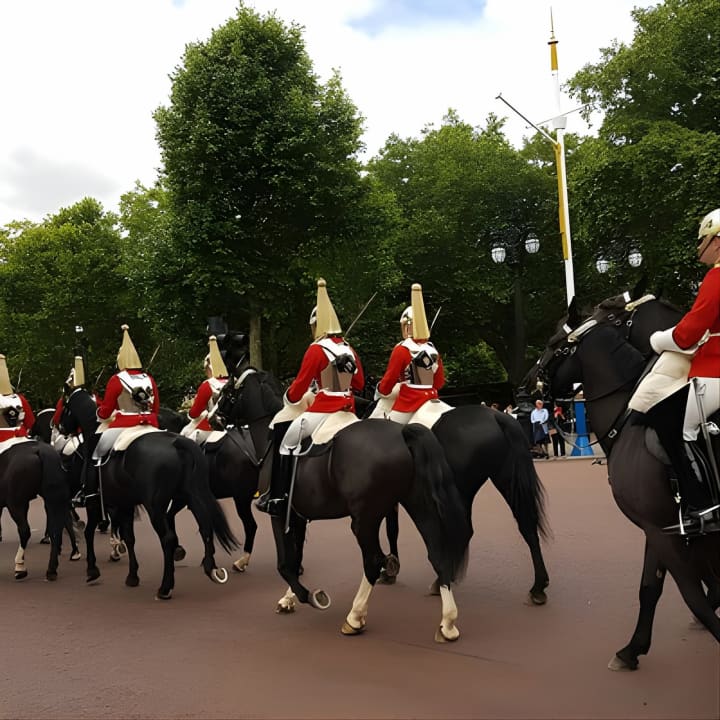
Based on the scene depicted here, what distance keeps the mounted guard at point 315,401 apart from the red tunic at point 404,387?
2.42 feet

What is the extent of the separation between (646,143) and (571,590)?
865 inches

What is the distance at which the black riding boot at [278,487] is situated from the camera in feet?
23.1

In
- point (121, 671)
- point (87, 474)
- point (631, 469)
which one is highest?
point (631, 469)

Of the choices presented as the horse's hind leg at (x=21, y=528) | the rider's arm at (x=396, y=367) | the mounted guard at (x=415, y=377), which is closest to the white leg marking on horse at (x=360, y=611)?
the mounted guard at (x=415, y=377)

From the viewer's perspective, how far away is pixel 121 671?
5758mm

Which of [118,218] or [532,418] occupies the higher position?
[118,218]

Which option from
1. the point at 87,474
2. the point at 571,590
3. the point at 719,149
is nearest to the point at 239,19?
the point at 719,149

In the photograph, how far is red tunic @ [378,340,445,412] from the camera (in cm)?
794

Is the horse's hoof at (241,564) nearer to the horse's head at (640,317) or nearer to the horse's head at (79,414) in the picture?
the horse's head at (79,414)

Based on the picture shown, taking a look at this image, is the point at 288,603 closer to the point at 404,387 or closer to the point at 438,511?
the point at 438,511

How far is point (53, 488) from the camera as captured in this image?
971cm

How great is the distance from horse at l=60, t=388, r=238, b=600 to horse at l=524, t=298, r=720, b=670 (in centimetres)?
390

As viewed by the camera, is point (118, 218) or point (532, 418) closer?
point (532, 418)

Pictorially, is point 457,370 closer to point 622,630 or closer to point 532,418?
point 532,418
